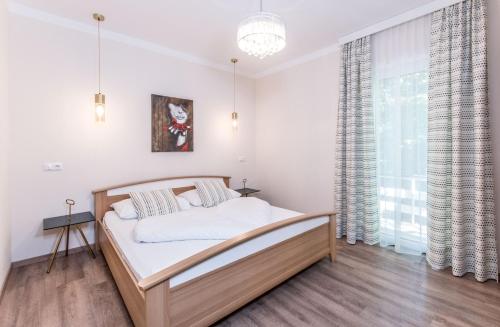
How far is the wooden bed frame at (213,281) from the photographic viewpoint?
146 cm

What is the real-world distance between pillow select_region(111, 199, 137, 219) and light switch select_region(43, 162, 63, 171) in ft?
2.51

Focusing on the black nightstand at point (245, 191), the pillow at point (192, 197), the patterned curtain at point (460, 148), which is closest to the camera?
the patterned curtain at point (460, 148)

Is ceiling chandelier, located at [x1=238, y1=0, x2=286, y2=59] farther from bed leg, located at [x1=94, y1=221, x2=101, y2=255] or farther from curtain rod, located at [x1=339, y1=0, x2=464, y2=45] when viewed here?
bed leg, located at [x1=94, y1=221, x2=101, y2=255]

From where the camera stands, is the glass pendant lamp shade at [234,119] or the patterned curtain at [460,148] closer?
the patterned curtain at [460,148]

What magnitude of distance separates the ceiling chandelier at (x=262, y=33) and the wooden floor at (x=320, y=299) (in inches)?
88.4

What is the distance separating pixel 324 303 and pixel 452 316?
97 centimetres

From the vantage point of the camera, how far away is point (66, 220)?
2715 millimetres

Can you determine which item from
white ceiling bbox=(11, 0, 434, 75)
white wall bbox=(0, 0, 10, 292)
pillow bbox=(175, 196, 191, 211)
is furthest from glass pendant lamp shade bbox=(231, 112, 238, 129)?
white wall bbox=(0, 0, 10, 292)

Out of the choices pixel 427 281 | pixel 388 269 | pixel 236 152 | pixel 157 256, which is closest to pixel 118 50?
pixel 236 152

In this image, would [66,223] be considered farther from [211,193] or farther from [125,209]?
[211,193]

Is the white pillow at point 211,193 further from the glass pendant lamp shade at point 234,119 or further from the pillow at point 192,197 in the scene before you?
the glass pendant lamp shade at point 234,119

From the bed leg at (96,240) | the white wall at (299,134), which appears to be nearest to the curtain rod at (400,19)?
the white wall at (299,134)

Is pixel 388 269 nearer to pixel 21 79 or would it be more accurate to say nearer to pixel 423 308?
pixel 423 308

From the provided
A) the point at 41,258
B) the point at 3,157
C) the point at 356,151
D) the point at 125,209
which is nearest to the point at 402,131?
the point at 356,151
